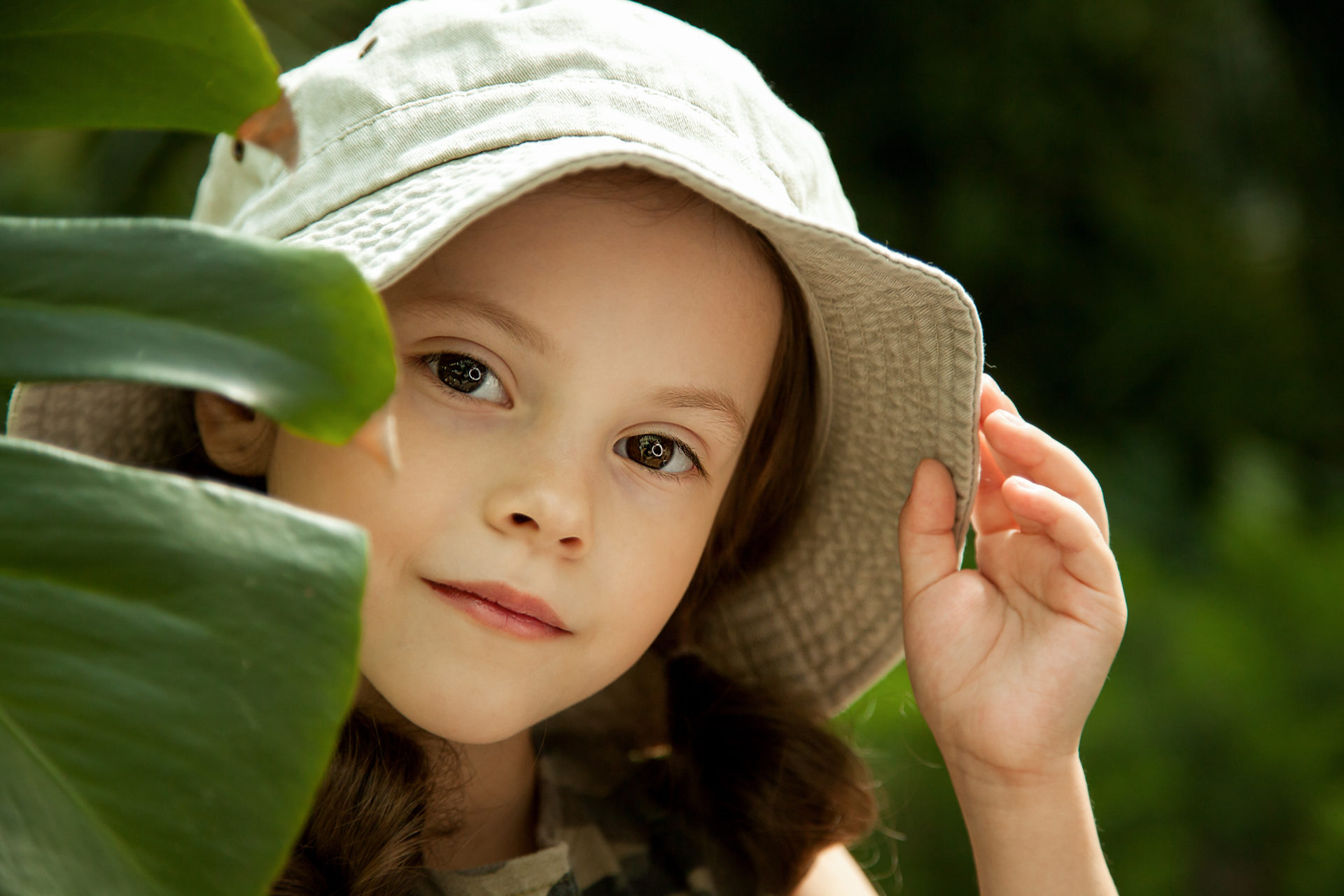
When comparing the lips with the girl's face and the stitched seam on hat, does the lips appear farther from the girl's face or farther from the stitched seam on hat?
the stitched seam on hat

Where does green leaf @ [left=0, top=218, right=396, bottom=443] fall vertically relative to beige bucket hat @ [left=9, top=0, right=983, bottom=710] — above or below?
above

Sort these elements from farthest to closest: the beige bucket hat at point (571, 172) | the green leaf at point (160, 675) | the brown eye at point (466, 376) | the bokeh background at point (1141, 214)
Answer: the bokeh background at point (1141, 214) < the brown eye at point (466, 376) < the beige bucket hat at point (571, 172) < the green leaf at point (160, 675)

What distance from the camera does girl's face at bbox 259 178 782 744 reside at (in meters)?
0.70

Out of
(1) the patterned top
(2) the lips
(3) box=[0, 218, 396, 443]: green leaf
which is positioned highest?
(3) box=[0, 218, 396, 443]: green leaf

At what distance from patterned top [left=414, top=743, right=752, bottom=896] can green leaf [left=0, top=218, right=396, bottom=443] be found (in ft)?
1.89

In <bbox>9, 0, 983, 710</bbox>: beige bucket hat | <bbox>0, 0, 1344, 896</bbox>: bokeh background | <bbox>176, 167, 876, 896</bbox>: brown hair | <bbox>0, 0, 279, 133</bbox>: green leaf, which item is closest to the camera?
<bbox>0, 0, 279, 133</bbox>: green leaf

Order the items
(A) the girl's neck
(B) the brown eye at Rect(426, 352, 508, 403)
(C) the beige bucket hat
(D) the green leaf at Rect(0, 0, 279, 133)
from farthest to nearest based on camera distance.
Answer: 1. (A) the girl's neck
2. (B) the brown eye at Rect(426, 352, 508, 403)
3. (C) the beige bucket hat
4. (D) the green leaf at Rect(0, 0, 279, 133)

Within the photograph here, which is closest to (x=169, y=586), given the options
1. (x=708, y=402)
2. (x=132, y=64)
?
(x=132, y=64)

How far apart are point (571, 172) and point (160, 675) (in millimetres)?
412

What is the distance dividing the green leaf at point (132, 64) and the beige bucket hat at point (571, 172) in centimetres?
13

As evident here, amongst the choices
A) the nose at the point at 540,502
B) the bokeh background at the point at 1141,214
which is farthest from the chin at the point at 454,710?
the bokeh background at the point at 1141,214

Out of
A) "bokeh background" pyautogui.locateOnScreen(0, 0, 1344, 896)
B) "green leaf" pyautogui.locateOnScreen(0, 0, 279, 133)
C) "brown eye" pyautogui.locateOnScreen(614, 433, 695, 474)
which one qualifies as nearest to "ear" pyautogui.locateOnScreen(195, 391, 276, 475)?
"brown eye" pyautogui.locateOnScreen(614, 433, 695, 474)

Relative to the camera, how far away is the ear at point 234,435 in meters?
0.83

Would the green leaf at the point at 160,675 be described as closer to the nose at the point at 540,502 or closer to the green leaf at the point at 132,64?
the green leaf at the point at 132,64
